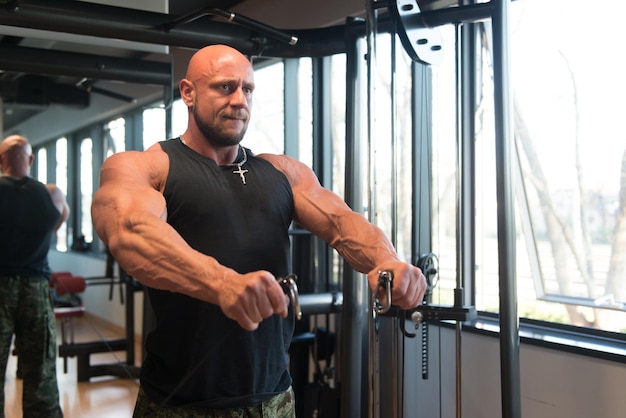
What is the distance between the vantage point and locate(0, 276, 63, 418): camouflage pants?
316 cm

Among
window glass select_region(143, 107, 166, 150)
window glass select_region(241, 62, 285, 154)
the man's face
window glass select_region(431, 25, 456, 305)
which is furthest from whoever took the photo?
window glass select_region(241, 62, 285, 154)

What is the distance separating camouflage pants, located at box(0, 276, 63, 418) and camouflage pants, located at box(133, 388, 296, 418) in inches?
70.6

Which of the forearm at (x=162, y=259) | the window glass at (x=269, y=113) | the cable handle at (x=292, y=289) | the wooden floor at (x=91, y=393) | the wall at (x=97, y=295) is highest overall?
the window glass at (x=269, y=113)

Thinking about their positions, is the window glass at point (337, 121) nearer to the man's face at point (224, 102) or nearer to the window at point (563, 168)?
the window at point (563, 168)

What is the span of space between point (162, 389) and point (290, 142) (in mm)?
2641

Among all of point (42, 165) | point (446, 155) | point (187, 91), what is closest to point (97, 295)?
point (42, 165)

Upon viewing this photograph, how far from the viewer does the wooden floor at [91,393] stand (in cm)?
382

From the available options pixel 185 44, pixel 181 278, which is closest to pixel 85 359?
pixel 185 44

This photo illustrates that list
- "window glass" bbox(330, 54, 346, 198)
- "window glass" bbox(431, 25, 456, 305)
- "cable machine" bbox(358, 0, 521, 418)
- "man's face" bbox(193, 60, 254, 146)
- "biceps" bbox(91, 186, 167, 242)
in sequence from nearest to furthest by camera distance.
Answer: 1. "biceps" bbox(91, 186, 167, 242)
2. "man's face" bbox(193, 60, 254, 146)
3. "cable machine" bbox(358, 0, 521, 418)
4. "window glass" bbox(431, 25, 456, 305)
5. "window glass" bbox(330, 54, 346, 198)

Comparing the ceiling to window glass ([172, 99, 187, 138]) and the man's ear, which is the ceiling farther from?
the man's ear

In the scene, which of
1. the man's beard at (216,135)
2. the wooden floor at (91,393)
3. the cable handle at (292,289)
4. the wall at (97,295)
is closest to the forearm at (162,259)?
the cable handle at (292,289)

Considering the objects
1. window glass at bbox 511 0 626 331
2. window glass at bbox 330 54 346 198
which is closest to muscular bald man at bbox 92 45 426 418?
window glass at bbox 511 0 626 331

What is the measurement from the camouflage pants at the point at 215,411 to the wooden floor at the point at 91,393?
2349mm

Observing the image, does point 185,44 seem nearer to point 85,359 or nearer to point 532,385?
point 532,385
